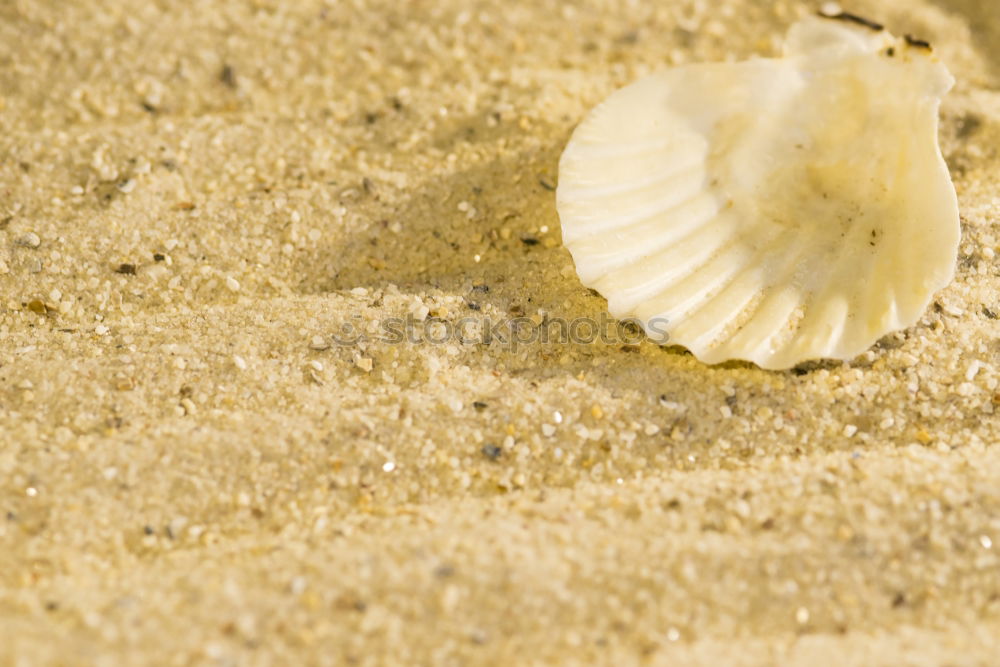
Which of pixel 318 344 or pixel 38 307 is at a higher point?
pixel 318 344

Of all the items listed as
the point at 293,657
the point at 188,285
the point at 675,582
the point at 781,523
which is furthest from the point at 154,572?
the point at 781,523

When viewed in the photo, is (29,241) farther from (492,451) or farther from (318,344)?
(492,451)

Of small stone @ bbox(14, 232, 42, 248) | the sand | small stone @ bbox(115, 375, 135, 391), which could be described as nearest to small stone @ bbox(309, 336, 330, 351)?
the sand

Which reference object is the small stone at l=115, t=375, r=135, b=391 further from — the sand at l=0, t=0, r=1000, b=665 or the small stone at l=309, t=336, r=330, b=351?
the small stone at l=309, t=336, r=330, b=351

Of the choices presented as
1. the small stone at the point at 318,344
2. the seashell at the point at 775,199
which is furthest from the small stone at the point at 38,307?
the seashell at the point at 775,199

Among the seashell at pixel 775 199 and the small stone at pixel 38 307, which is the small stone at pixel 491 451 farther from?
the small stone at pixel 38 307

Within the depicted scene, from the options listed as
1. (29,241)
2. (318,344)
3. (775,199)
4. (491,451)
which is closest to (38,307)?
(29,241)
